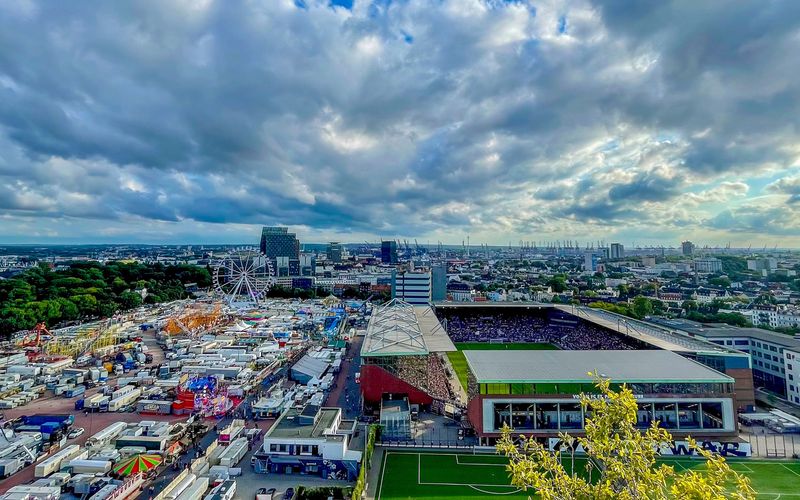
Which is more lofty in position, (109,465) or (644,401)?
(644,401)

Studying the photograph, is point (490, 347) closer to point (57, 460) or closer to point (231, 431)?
point (231, 431)

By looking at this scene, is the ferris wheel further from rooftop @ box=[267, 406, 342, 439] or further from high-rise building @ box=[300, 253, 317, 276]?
high-rise building @ box=[300, 253, 317, 276]

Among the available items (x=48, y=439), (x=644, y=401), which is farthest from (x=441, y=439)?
(x=48, y=439)

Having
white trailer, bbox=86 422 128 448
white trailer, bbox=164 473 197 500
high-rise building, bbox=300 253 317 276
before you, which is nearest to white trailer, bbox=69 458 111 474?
white trailer, bbox=86 422 128 448

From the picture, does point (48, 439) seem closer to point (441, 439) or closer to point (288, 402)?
point (288, 402)

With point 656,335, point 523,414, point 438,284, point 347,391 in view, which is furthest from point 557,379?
point 438,284

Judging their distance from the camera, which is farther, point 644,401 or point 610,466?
point 644,401
